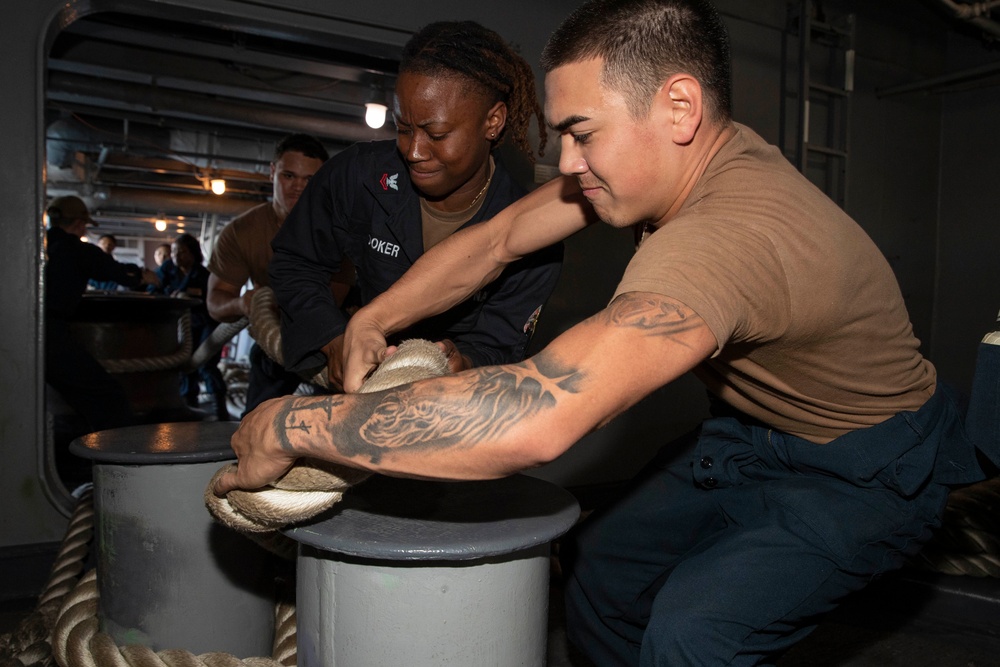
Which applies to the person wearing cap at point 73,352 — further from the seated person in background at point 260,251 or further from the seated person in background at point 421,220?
the seated person in background at point 421,220

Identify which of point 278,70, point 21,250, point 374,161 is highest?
point 278,70

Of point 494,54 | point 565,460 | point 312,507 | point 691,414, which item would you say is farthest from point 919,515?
point 691,414

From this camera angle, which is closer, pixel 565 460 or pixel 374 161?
pixel 374 161

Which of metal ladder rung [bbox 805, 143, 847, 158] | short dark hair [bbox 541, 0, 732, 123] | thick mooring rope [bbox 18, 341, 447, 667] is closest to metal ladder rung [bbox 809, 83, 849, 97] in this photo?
metal ladder rung [bbox 805, 143, 847, 158]

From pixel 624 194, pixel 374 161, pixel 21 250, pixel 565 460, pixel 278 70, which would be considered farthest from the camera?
pixel 278 70

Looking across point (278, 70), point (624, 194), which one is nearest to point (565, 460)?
point (624, 194)

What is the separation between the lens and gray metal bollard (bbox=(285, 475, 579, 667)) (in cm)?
115

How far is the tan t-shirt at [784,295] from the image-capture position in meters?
1.00

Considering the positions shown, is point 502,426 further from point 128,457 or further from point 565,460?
point 565,460

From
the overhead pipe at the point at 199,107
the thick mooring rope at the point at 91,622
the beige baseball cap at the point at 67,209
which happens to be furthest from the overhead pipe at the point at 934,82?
the beige baseball cap at the point at 67,209

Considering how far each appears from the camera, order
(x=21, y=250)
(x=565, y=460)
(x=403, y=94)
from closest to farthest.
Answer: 1. (x=403, y=94)
2. (x=21, y=250)
3. (x=565, y=460)

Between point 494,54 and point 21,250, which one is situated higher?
point 494,54

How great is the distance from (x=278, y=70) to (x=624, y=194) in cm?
468

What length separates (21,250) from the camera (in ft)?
7.81
